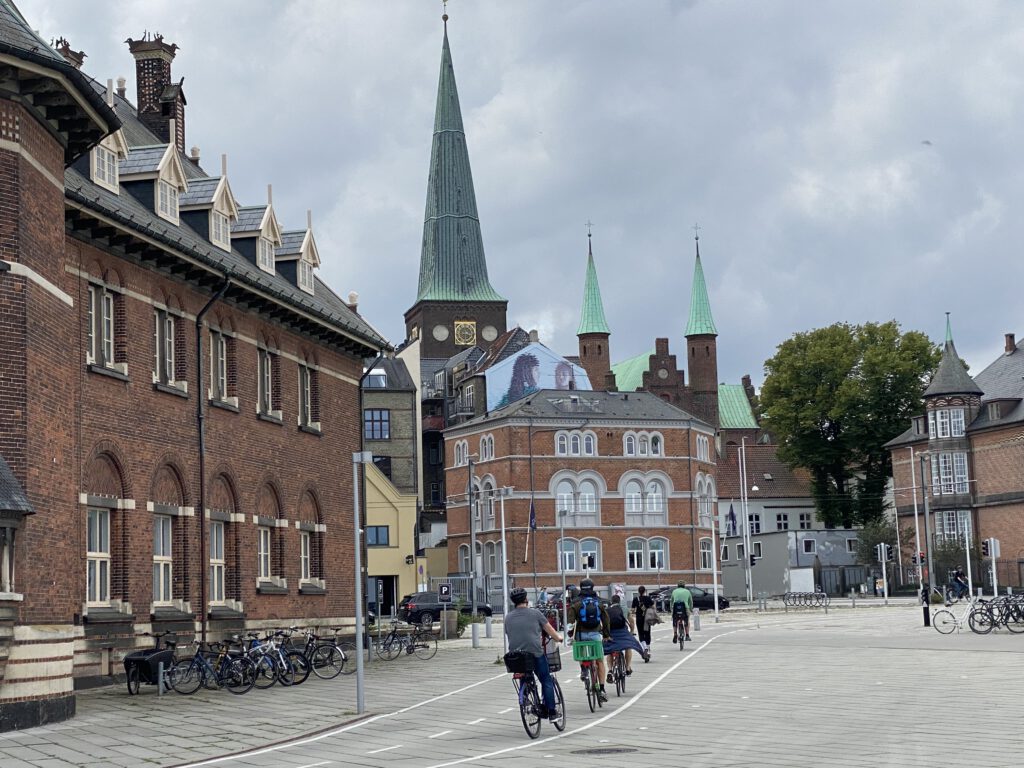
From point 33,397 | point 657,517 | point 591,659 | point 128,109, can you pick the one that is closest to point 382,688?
point 591,659

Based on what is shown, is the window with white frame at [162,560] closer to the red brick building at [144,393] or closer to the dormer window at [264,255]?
the red brick building at [144,393]

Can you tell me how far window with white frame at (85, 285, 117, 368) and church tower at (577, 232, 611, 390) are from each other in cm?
10844

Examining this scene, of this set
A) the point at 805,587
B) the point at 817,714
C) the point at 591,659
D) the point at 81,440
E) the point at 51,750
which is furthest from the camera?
the point at 805,587

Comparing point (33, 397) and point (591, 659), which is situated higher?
point (33, 397)

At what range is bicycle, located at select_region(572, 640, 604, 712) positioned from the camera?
21.8 m

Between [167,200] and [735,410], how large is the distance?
12109cm

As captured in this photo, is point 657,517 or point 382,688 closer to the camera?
point 382,688

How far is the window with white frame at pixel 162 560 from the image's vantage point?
3042 cm

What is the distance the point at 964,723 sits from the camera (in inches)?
727

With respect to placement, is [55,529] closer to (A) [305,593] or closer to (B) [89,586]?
(B) [89,586]

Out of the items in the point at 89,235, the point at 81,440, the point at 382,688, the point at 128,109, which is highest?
the point at 128,109

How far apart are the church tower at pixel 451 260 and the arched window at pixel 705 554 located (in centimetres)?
4632

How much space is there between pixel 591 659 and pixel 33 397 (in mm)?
8696

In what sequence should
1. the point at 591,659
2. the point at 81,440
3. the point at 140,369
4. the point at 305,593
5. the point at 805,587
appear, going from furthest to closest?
1. the point at 805,587
2. the point at 305,593
3. the point at 140,369
4. the point at 81,440
5. the point at 591,659
